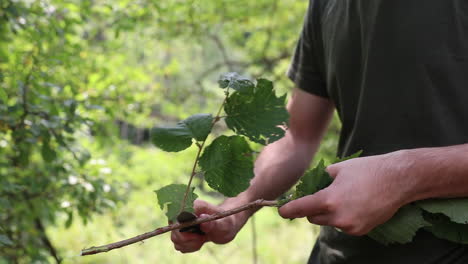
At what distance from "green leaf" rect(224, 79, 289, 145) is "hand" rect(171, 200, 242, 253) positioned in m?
0.24

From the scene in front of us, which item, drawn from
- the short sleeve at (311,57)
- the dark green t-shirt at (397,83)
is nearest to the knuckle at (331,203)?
the dark green t-shirt at (397,83)

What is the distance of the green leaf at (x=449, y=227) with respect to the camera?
102cm

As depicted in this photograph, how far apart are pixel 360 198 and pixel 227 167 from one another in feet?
0.94

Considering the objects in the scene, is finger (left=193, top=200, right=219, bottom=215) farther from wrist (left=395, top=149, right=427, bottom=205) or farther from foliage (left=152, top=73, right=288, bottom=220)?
wrist (left=395, top=149, right=427, bottom=205)

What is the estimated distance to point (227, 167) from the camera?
102 cm

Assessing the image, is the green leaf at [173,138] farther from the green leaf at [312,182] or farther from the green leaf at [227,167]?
the green leaf at [312,182]

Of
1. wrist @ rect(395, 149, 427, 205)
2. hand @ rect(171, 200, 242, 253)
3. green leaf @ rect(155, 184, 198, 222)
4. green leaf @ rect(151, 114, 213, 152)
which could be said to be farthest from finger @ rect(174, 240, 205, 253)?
wrist @ rect(395, 149, 427, 205)

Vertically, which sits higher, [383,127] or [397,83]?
[397,83]

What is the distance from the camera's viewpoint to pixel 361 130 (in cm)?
127

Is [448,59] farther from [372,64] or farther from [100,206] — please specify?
[100,206]

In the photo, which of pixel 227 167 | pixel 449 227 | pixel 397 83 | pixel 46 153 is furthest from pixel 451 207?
pixel 46 153

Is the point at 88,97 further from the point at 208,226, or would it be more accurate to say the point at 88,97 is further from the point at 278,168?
the point at 208,226

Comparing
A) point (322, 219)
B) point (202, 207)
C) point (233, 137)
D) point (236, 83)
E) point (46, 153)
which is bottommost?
point (46, 153)

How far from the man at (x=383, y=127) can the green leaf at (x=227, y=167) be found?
0.13 m
